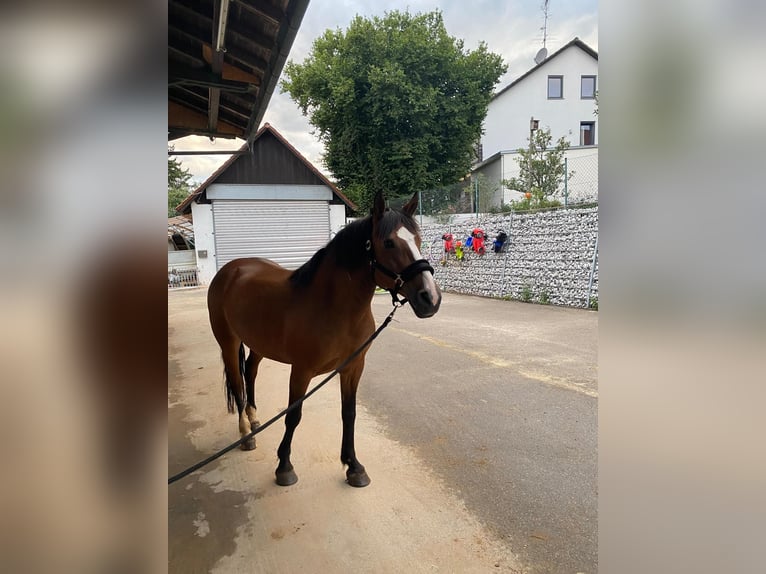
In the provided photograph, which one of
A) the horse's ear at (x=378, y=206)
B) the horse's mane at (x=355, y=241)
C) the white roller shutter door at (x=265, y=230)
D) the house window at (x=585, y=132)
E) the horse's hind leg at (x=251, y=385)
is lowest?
the horse's hind leg at (x=251, y=385)

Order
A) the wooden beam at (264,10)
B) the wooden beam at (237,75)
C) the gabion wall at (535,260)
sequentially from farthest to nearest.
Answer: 1. the gabion wall at (535,260)
2. the wooden beam at (237,75)
3. the wooden beam at (264,10)

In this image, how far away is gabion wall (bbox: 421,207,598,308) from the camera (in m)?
7.50

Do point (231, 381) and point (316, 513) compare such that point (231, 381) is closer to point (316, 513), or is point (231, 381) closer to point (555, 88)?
point (316, 513)

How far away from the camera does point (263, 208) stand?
13.8 m

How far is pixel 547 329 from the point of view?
6.05 m

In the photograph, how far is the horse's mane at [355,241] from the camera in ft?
6.51

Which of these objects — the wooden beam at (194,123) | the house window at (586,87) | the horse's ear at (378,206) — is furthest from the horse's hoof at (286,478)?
the house window at (586,87)

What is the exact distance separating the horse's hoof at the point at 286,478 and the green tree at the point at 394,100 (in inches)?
678

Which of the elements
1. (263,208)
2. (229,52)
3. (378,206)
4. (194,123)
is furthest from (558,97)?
(378,206)

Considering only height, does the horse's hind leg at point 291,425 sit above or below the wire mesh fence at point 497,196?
below

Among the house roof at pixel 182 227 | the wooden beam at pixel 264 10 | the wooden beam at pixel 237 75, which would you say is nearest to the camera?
the wooden beam at pixel 264 10

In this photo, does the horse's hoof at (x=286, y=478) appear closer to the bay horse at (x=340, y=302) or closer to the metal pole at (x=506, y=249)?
the bay horse at (x=340, y=302)

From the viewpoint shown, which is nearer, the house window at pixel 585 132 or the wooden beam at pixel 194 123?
the wooden beam at pixel 194 123
